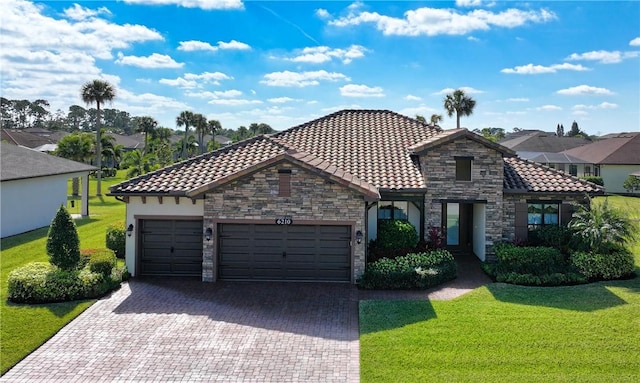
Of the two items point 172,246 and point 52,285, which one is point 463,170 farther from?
point 52,285

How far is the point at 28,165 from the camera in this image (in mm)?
26969

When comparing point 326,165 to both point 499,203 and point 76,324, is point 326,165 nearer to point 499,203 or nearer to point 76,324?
point 499,203

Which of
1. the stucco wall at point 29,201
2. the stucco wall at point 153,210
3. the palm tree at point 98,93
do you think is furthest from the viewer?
the palm tree at point 98,93

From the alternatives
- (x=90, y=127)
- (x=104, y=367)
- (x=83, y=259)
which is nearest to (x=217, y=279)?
(x=83, y=259)

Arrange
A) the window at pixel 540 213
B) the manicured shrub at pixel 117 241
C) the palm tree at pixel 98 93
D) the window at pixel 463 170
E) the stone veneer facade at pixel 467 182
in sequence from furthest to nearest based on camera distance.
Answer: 1. the palm tree at pixel 98 93
2. the manicured shrub at pixel 117 241
3. the window at pixel 540 213
4. the window at pixel 463 170
5. the stone veneer facade at pixel 467 182

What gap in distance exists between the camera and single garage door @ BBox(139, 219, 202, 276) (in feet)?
56.2

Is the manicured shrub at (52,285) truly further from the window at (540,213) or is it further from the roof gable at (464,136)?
the window at (540,213)

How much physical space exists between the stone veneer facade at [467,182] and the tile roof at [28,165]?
63.0 feet

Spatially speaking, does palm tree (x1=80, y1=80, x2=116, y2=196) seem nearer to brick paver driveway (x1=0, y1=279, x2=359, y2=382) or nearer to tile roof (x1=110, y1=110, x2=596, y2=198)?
tile roof (x1=110, y1=110, x2=596, y2=198)

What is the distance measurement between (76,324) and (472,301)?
1082 cm

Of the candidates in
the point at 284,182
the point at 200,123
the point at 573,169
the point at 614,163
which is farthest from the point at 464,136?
the point at 200,123

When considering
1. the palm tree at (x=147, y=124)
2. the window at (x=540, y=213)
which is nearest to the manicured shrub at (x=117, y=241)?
the window at (x=540, y=213)

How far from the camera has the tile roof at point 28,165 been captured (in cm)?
2445

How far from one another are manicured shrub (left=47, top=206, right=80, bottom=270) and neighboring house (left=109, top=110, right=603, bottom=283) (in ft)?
7.26
